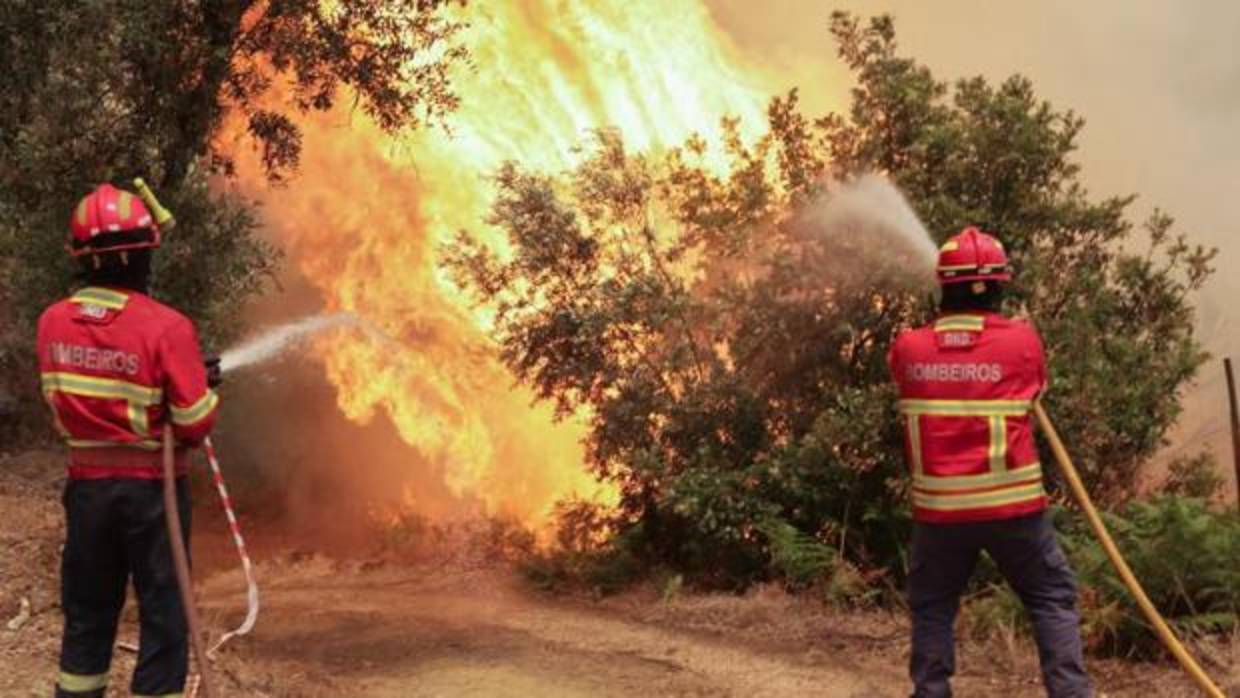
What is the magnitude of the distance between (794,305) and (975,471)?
194 inches

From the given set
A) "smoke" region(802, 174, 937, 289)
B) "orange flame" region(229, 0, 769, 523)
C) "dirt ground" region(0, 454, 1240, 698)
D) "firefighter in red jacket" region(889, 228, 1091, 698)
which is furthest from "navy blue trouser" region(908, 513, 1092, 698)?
"orange flame" region(229, 0, 769, 523)

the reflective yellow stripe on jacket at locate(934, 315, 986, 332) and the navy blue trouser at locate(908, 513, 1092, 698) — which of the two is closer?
the navy blue trouser at locate(908, 513, 1092, 698)

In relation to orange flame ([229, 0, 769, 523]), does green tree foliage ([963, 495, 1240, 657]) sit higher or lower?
lower

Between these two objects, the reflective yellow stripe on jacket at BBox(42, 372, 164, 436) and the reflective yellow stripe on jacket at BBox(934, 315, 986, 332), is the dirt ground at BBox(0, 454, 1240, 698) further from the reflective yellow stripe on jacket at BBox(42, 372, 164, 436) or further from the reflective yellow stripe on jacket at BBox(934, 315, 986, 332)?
the reflective yellow stripe on jacket at BBox(934, 315, 986, 332)

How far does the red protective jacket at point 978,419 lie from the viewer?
4918 millimetres

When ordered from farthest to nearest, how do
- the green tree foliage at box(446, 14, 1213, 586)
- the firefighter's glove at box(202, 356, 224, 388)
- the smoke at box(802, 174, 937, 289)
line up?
the green tree foliage at box(446, 14, 1213, 586), the smoke at box(802, 174, 937, 289), the firefighter's glove at box(202, 356, 224, 388)

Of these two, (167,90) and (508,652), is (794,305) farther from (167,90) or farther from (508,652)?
(167,90)

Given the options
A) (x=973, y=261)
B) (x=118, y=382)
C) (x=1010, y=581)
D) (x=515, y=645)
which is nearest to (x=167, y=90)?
(x=118, y=382)

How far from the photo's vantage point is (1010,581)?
16.7 feet

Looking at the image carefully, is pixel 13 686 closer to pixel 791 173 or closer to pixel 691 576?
pixel 691 576

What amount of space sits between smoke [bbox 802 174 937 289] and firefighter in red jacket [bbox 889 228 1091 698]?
159 inches

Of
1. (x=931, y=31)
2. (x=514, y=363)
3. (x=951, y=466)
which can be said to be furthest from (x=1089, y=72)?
(x=951, y=466)

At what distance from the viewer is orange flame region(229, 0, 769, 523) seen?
13828 millimetres

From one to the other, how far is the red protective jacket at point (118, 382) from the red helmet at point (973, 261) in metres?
3.50
